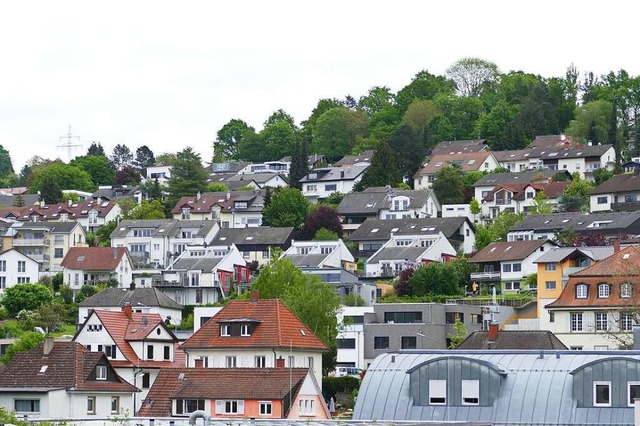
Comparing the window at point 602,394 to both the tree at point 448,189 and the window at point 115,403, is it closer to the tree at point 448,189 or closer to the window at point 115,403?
the window at point 115,403

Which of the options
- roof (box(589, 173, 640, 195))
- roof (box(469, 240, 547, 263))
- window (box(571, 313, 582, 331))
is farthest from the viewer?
roof (box(589, 173, 640, 195))

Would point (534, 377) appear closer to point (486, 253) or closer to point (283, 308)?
point (283, 308)

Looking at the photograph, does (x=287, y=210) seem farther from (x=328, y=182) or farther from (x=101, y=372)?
(x=101, y=372)

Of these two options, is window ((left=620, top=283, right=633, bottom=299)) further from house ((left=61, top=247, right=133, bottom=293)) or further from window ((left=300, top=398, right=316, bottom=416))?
house ((left=61, top=247, right=133, bottom=293))

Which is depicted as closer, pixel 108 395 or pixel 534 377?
pixel 534 377

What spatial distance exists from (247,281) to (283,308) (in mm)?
48901

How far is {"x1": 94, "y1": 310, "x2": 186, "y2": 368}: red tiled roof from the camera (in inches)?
3169

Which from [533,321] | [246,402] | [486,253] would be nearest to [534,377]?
[246,402]

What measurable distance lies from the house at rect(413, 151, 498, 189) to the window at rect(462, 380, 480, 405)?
345 feet

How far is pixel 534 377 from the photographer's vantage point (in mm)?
47031

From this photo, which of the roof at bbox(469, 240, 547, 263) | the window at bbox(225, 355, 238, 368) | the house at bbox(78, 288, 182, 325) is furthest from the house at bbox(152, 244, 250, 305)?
the window at bbox(225, 355, 238, 368)

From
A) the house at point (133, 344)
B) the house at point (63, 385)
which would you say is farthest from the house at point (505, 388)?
the house at point (133, 344)

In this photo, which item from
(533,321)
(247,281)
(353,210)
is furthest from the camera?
(353,210)

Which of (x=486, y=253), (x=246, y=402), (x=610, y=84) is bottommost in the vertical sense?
(x=246, y=402)
